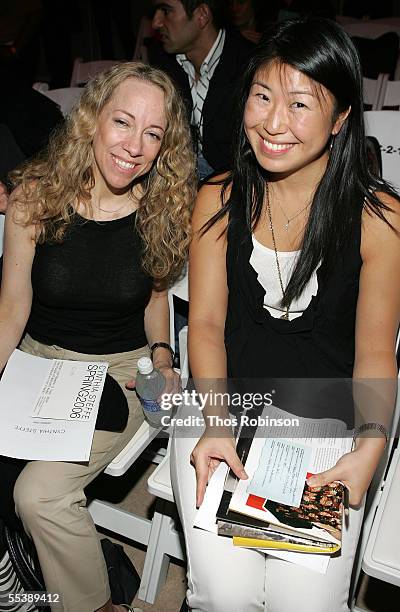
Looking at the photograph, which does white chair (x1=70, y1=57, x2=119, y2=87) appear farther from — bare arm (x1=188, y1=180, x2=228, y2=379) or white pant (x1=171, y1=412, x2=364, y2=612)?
white pant (x1=171, y1=412, x2=364, y2=612)

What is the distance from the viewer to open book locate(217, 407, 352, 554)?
122 cm

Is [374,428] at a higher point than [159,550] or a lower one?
higher

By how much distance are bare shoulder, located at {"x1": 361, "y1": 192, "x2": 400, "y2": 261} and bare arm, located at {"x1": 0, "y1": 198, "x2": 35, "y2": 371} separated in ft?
2.77

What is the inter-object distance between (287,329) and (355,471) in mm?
406

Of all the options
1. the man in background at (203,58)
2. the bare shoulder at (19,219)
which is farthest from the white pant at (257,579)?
the man in background at (203,58)

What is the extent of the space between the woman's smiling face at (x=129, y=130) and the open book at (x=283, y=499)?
0.75 meters

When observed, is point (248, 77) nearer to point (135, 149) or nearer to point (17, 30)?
point (135, 149)

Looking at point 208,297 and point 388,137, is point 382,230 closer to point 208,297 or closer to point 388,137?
point 208,297

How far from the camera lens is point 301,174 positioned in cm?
158

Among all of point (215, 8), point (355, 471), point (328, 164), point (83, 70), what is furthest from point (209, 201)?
point (83, 70)

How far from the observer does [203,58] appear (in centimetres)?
307

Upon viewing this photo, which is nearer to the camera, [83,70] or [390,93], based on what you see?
[390,93]

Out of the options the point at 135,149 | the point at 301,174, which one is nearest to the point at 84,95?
the point at 135,149

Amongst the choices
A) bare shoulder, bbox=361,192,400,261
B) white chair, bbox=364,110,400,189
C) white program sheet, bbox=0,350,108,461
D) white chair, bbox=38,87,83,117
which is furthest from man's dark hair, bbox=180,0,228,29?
white program sheet, bbox=0,350,108,461
